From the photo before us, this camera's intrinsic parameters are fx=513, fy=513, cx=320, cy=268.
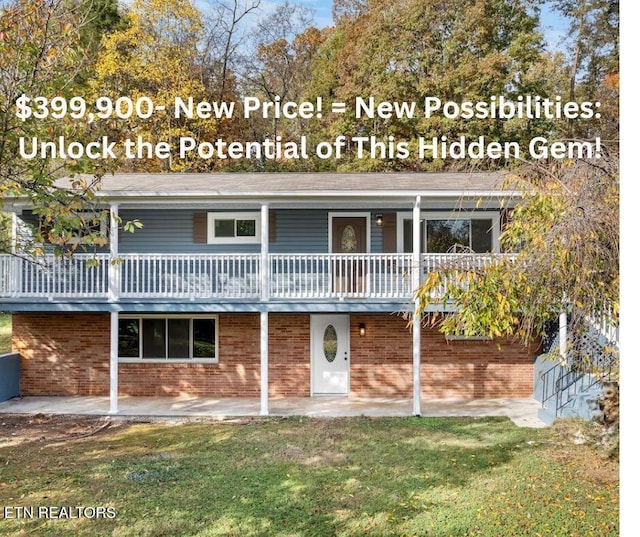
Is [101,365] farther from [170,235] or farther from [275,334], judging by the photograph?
[275,334]

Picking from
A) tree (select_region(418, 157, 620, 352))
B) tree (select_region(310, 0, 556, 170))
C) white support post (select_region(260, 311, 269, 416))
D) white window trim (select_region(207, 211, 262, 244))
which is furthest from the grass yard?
tree (select_region(310, 0, 556, 170))

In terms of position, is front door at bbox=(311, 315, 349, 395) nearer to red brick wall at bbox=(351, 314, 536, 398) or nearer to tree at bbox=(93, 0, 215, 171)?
red brick wall at bbox=(351, 314, 536, 398)

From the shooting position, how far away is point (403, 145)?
21.2m

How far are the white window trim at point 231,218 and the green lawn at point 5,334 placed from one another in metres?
10.2

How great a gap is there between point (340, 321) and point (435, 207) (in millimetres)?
3574

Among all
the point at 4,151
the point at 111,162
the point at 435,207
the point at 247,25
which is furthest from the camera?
the point at 247,25

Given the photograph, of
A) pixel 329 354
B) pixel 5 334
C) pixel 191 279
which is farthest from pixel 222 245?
pixel 5 334

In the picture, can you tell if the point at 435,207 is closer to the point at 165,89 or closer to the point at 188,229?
the point at 188,229

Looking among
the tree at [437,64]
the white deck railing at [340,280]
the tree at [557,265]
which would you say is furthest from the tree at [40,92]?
the tree at [437,64]

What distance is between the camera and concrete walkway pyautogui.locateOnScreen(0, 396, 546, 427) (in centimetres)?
1092

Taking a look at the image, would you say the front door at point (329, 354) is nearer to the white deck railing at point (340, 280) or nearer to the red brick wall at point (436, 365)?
the red brick wall at point (436, 365)

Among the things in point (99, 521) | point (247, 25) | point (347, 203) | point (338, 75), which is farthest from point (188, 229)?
point (247, 25)

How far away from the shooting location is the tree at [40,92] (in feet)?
18.6

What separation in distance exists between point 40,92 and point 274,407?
307 inches
